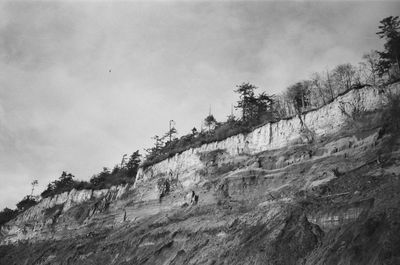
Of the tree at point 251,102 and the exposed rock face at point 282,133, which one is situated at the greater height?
the tree at point 251,102

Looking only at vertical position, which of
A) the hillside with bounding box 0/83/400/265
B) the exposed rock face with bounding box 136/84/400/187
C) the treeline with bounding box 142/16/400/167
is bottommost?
the hillside with bounding box 0/83/400/265

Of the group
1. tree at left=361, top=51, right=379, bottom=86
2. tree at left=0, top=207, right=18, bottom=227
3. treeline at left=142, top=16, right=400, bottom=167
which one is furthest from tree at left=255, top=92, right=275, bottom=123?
tree at left=0, top=207, right=18, bottom=227

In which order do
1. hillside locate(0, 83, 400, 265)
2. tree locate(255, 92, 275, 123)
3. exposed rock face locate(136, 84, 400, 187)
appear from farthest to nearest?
1. tree locate(255, 92, 275, 123)
2. exposed rock face locate(136, 84, 400, 187)
3. hillside locate(0, 83, 400, 265)

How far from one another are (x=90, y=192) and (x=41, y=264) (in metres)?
11.1

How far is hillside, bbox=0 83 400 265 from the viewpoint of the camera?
56.7 feet

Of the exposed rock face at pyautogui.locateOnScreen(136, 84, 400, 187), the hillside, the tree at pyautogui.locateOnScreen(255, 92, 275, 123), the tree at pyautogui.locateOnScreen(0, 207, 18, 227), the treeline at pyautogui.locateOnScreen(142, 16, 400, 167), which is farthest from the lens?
the tree at pyautogui.locateOnScreen(0, 207, 18, 227)

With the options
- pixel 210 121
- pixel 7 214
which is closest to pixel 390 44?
pixel 210 121

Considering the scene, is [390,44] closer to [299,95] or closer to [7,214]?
[299,95]

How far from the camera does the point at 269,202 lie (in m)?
24.2

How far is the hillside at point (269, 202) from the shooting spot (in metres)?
17.3

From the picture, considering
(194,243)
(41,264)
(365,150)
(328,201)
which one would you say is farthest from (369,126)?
(41,264)

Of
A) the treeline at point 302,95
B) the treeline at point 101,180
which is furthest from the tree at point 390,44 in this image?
the treeline at point 101,180

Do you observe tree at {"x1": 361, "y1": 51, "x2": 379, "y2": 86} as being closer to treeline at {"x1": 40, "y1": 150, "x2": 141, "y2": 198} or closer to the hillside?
the hillside

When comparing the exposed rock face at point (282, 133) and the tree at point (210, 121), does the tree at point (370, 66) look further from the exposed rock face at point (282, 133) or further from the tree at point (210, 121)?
the tree at point (210, 121)
